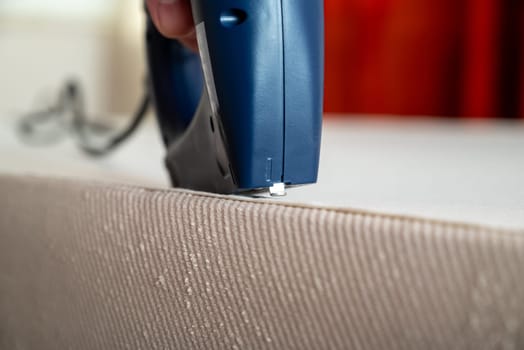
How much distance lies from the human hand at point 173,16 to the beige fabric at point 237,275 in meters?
0.10

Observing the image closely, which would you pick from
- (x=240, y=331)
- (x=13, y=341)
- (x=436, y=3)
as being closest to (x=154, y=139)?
(x=13, y=341)

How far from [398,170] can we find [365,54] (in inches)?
45.1

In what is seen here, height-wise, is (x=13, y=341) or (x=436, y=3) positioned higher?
(x=436, y=3)

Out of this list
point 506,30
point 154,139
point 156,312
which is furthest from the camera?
point 506,30

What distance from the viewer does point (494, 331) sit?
0.20 metres

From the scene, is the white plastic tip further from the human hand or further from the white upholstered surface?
the human hand

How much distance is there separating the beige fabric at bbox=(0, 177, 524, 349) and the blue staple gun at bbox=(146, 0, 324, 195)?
0.04 metres

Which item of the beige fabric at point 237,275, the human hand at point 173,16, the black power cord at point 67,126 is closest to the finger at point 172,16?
the human hand at point 173,16

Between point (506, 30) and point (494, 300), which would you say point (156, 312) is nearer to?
point (494, 300)

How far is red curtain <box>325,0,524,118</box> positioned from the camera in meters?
1.41

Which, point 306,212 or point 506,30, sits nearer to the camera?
point 306,212

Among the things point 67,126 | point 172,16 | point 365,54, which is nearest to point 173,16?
point 172,16

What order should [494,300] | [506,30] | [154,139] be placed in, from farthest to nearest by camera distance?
[506,30], [154,139], [494,300]

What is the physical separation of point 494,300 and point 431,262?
0.08 ft
